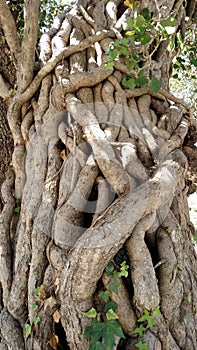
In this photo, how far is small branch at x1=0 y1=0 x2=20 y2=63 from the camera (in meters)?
2.64

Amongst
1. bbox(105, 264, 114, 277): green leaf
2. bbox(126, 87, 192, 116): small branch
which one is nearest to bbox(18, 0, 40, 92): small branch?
bbox(126, 87, 192, 116): small branch

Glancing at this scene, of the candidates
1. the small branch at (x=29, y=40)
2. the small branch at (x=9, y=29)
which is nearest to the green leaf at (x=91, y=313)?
the small branch at (x=29, y=40)

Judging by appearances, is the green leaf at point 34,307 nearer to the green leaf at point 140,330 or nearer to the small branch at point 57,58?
the green leaf at point 140,330

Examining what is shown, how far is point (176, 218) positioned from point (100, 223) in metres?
0.67

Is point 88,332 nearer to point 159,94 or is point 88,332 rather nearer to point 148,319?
point 148,319

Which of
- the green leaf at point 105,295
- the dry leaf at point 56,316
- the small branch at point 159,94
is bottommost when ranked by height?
the dry leaf at point 56,316

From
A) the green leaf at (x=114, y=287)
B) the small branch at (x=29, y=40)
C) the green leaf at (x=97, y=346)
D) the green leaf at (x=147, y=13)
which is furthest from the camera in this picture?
the small branch at (x=29, y=40)

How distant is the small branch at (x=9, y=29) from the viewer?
2.64 m

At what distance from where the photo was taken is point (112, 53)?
189 centimetres

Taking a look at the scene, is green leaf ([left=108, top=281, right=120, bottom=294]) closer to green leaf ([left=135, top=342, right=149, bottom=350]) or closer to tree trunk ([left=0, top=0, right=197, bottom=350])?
tree trunk ([left=0, top=0, right=197, bottom=350])

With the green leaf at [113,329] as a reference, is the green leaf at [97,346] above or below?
below

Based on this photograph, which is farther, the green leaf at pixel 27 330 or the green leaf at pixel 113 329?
the green leaf at pixel 27 330

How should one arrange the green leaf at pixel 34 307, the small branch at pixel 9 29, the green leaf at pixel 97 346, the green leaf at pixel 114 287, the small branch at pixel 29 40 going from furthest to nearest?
1. the small branch at pixel 9 29
2. the small branch at pixel 29 40
3. the green leaf at pixel 34 307
4. the green leaf at pixel 114 287
5. the green leaf at pixel 97 346

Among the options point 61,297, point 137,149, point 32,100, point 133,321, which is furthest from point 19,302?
point 32,100
